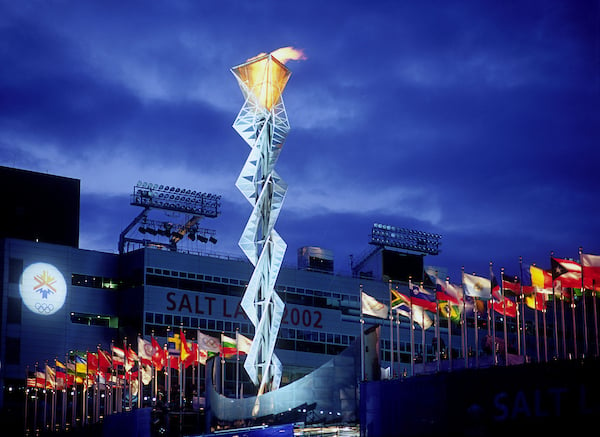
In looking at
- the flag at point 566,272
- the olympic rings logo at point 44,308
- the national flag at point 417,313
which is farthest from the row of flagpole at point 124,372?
the flag at point 566,272

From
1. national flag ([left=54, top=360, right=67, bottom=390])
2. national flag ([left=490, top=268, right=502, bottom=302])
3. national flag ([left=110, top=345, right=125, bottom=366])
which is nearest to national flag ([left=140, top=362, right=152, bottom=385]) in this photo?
national flag ([left=110, top=345, right=125, bottom=366])

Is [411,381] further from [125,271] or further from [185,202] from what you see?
[185,202]

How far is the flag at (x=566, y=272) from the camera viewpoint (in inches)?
2079

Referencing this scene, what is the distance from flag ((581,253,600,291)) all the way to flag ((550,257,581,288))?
6.77ft

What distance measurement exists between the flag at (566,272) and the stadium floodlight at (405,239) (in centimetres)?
8411

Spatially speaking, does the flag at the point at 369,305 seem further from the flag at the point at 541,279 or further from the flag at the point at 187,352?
the flag at the point at 187,352

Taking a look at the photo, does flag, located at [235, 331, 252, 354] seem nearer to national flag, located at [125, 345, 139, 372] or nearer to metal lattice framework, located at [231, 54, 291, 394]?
metal lattice framework, located at [231, 54, 291, 394]

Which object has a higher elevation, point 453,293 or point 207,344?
point 453,293

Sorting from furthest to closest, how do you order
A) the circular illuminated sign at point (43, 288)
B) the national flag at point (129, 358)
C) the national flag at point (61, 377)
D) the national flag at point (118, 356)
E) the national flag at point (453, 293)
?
the circular illuminated sign at point (43, 288)
the national flag at point (61, 377)
the national flag at point (118, 356)
the national flag at point (129, 358)
the national flag at point (453, 293)

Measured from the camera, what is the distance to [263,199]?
259 ft

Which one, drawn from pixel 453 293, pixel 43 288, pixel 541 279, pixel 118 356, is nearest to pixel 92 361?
pixel 118 356

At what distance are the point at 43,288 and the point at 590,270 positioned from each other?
7032cm

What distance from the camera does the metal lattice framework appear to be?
→ 3034 inches

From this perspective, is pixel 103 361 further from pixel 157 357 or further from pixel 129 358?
pixel 157 357
